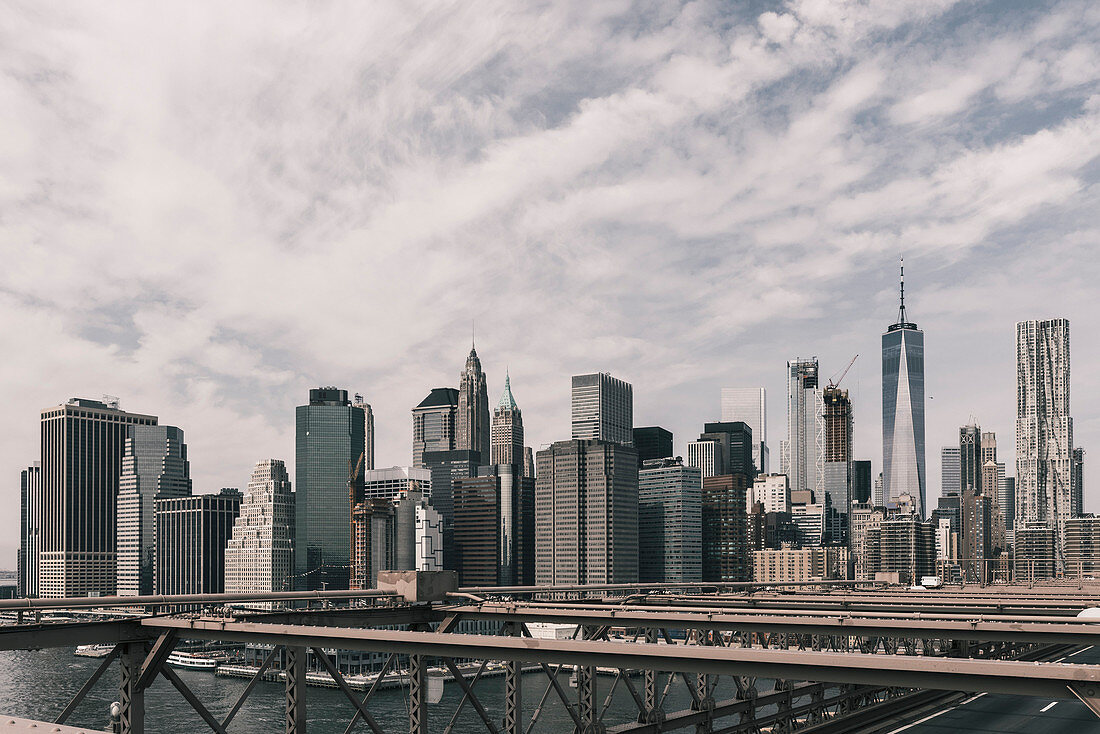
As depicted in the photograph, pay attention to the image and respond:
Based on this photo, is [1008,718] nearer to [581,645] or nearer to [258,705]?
[581,645]

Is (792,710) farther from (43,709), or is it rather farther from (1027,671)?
(43,709)

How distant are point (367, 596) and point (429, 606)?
2.25 meters

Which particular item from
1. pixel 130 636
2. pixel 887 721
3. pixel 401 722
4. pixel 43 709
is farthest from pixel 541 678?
pixel 130 636

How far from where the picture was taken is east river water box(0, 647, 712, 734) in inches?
4747

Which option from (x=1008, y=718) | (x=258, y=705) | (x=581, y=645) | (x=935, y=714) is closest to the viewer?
(x=581, y=645)

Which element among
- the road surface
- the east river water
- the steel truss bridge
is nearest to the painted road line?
the road surface

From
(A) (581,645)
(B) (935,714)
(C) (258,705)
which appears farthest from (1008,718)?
(C) (258,705)

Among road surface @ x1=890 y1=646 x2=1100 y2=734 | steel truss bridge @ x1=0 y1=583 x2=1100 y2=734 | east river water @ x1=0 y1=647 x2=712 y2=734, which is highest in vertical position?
steel truss bridge @ x1=0 y1=583 x2=1100 y2=734

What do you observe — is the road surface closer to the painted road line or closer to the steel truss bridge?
the painted road line

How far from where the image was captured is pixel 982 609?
106ft

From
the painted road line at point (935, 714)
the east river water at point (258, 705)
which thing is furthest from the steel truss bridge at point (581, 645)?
the east river water at point (258, 705)

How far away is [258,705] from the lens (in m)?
139

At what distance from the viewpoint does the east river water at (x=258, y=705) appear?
120562mm

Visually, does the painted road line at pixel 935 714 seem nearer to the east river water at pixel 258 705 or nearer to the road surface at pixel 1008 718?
the road surface at pixel 1008 718
